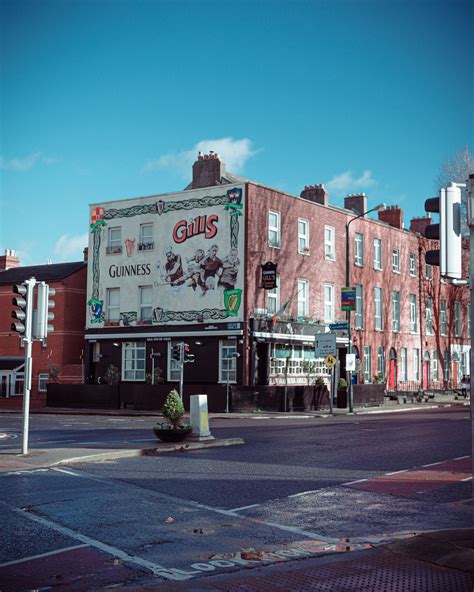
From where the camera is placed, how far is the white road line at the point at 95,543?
7.18 metres

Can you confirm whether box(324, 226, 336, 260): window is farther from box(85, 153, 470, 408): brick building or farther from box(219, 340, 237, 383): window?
box(219, 340, 237, 383): window

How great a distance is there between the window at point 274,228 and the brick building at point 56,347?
42.2 ft

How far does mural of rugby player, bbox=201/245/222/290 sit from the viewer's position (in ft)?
128

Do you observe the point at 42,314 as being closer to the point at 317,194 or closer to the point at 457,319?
the point at 317,194

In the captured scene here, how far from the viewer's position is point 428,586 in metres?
6.34

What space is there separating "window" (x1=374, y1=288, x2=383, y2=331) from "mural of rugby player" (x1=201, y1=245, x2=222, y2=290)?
13.5 meters

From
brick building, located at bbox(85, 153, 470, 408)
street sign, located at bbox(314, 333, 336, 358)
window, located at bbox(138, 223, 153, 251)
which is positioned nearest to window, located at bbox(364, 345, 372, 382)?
brick building, located at bbox(85, 153, 470, 408)

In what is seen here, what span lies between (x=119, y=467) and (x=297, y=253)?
1104 inches

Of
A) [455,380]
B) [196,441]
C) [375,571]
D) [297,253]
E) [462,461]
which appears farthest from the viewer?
[455,380]

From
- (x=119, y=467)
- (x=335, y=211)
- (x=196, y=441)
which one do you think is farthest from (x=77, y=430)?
(x=335, y=211)

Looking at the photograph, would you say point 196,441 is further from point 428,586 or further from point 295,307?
point 295,307

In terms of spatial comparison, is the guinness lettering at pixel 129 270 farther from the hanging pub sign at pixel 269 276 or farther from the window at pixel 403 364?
the window at pixel 403 364

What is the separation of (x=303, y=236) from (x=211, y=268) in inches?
236

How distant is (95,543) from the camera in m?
8.05
